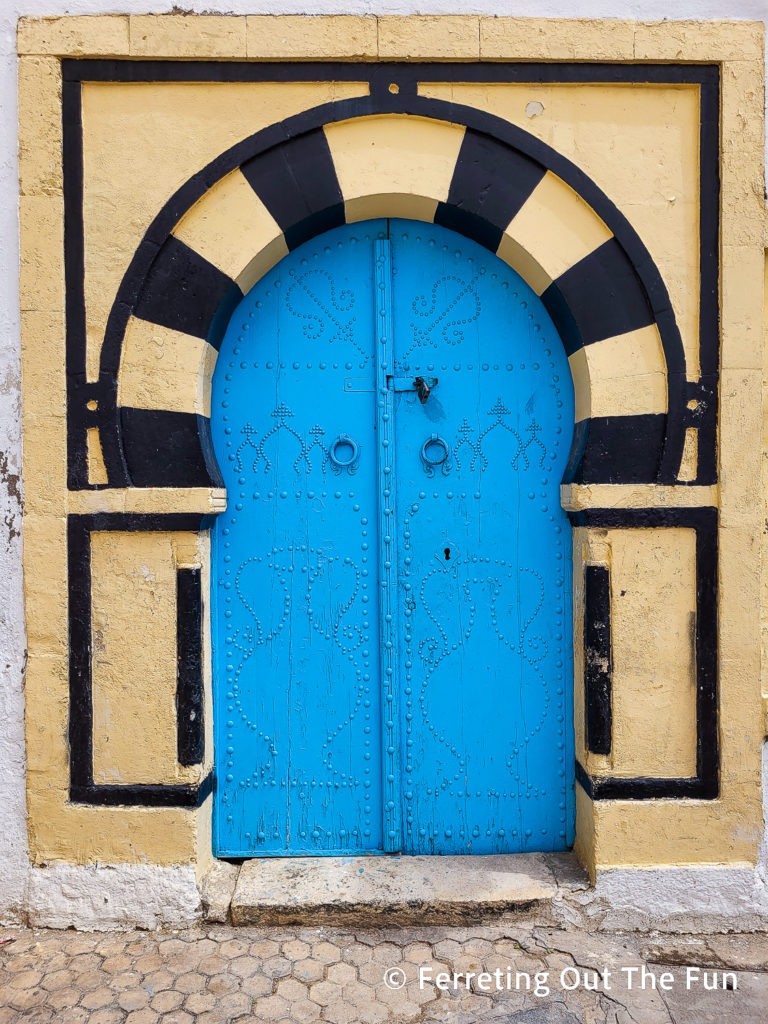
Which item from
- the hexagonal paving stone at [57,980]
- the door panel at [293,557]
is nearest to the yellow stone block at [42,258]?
the door panel at [293,557]

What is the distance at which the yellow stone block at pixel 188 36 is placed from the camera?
9.18 ft

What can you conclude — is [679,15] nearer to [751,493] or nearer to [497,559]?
[751,493]

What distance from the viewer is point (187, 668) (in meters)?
2.89

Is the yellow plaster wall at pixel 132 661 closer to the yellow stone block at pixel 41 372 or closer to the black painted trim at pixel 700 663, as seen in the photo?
the yellow stone block at pixel 41 372

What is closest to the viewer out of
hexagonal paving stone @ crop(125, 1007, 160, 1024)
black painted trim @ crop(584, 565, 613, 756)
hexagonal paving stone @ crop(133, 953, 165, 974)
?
hexagonal paving stone @ crop(125, 1007, 160, 1024)

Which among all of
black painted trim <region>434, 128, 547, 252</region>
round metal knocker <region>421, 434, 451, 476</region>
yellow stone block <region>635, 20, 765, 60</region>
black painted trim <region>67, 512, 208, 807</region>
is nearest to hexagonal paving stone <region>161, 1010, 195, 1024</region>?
black painted trim <region>67, 512, 208, 807</region>

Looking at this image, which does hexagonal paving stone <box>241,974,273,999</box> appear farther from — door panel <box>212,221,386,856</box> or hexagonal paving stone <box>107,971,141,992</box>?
door panel <box>212,221,386,856</box>

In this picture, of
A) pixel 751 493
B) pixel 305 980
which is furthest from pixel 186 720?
pixel 751 493

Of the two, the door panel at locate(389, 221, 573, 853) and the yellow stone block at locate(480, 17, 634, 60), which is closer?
the yellow stone block at locate(480, 17, 634, 60)

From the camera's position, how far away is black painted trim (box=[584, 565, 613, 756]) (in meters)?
2.90

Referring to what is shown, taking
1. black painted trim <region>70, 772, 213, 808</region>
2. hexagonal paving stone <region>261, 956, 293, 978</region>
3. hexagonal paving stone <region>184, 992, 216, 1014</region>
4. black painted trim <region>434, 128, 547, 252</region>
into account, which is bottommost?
hexagonal paving stone <region>184, 992, 216, 1014</region>

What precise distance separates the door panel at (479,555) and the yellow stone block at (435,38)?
610 millimetres

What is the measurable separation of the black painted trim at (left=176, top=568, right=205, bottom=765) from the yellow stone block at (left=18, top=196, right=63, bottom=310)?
3.82 ft

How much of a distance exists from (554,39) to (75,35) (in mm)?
1808
